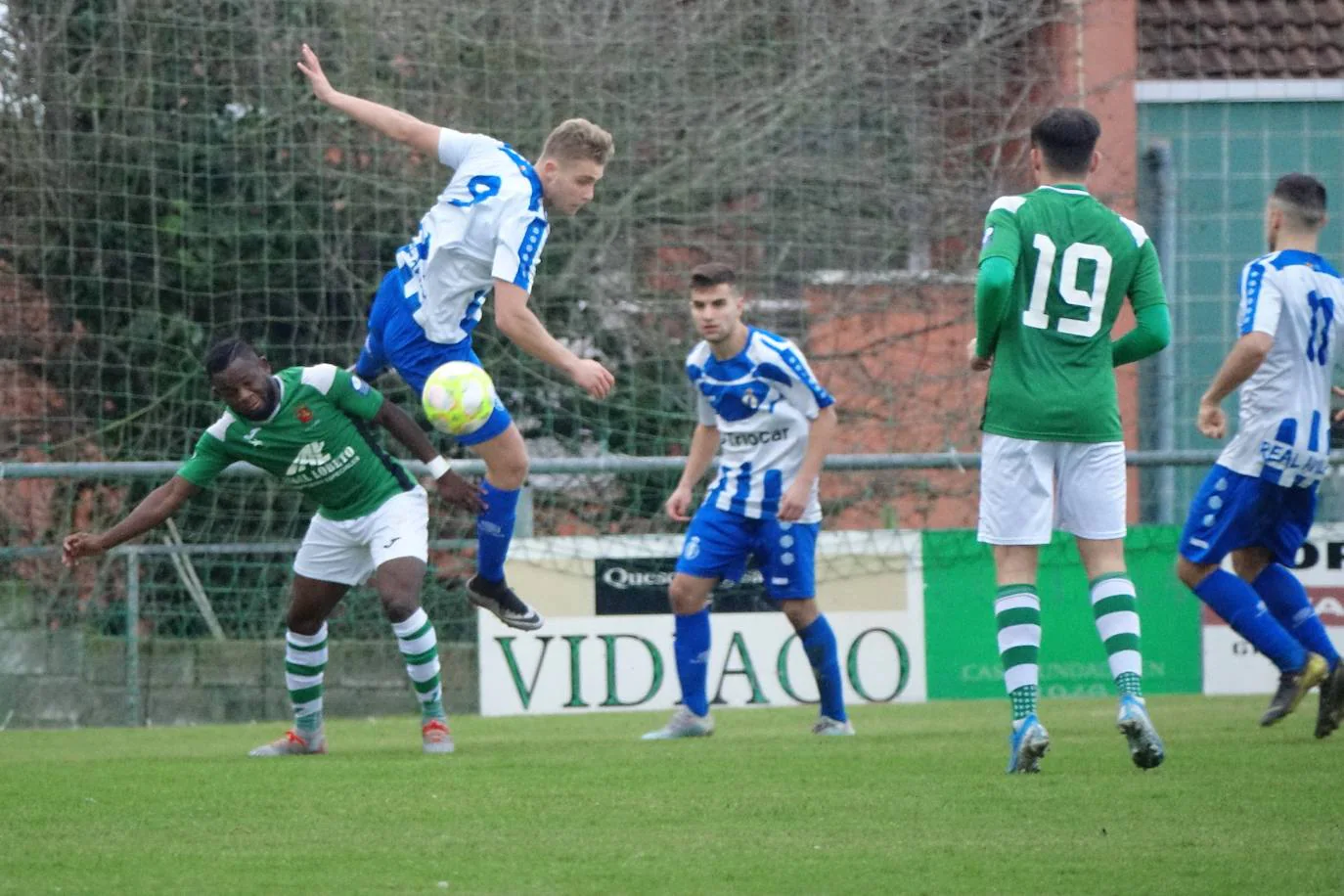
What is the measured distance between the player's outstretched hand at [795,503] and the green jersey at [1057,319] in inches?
93.9

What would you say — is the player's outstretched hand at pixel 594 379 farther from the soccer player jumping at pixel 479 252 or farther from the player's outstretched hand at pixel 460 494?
the player's outstretched hand at pixel 460 494

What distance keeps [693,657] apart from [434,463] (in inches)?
68.1

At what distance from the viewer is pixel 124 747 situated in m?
9.28

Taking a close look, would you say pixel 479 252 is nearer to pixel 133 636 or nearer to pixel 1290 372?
pixel 1290 372

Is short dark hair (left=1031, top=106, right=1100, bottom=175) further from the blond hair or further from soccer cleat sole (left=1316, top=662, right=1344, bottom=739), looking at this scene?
soccer cleat sole (left=1316, top=662, right=1344, bottom=739)

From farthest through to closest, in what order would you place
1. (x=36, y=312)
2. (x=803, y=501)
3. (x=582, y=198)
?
(x=36, y=312) → (x=803, y=501) → (x=582, y=198)

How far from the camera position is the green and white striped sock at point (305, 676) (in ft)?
27.6

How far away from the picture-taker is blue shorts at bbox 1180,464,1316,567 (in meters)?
8.14

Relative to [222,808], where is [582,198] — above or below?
above

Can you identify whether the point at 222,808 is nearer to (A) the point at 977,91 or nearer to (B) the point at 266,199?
(B) the point at 266,199

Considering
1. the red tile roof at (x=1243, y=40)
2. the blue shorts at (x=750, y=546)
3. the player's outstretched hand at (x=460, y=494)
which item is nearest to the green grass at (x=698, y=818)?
the blue shorts at (x=750, y=546)

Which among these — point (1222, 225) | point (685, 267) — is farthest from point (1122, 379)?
point (685, 267)

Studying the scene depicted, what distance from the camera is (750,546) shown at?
9008mm

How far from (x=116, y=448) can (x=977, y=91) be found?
561 cm
